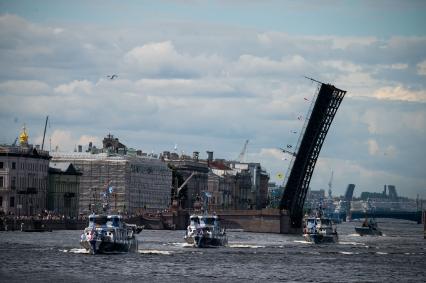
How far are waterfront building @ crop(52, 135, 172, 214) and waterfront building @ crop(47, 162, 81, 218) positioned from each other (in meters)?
4.57

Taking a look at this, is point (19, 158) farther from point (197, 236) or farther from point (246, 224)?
point (197, 236)

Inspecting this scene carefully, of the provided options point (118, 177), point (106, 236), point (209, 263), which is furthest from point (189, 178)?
point (209, 263)

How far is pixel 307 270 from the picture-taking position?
6319 centimetres

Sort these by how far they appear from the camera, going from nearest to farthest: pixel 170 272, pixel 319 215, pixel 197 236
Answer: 1. pixel 170 272
2. pixel 197 236
3. pixel 319 215

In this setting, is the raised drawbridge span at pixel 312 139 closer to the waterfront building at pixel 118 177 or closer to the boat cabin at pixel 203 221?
the boat cabin at pixel 203 221

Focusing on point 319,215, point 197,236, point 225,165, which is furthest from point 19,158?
point 225,165

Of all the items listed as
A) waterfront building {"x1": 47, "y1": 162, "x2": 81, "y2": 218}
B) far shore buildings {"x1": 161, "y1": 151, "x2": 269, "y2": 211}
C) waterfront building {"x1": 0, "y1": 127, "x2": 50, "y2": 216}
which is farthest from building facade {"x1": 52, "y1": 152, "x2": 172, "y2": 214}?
waterfront building {"x1": 0, "y1": 127, "x2": 50, "y2": 216}

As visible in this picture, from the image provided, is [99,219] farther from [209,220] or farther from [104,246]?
[209,220]

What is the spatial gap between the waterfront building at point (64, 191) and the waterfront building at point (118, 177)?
4.57 metres

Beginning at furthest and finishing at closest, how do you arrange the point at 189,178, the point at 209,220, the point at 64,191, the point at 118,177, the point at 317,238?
the point at 189,178 < the point at 118,177 < the point at 64,191 < the point at 317,238 < the point at 209,220

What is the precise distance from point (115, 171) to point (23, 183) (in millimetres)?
24138

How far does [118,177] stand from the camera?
14375 cm

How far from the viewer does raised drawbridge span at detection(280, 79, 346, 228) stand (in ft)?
299

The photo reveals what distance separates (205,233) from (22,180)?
39.2m
